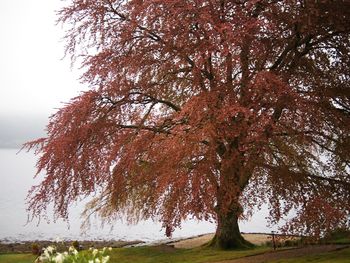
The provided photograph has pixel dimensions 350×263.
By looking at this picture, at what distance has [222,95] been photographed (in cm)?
1580

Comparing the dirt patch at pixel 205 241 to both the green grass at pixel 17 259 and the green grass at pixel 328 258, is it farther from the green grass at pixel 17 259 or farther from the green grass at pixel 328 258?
the green grass at pixel 328 258

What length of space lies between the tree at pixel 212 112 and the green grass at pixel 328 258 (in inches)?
33.0

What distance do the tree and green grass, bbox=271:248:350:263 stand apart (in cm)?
84

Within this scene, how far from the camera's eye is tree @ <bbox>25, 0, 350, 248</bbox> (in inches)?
580

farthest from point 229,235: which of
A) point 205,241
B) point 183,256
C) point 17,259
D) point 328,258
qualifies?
point 17,259

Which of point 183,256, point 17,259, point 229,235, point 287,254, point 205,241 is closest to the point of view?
point 287,254

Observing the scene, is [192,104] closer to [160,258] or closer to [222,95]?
[222,95]

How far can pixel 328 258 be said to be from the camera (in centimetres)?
1465

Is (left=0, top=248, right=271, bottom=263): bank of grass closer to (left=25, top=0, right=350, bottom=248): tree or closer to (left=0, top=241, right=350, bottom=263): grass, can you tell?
(left=0, top=241, right=350, bottom=263): grass

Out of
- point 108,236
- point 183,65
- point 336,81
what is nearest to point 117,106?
point 183,65

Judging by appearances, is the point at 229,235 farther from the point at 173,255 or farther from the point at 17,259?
the point at 17,259

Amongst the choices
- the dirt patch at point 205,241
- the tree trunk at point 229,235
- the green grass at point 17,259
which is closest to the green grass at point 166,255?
the green grass at point 17,259

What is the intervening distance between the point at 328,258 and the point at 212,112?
5688 mm

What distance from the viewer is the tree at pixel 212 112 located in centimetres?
1473
